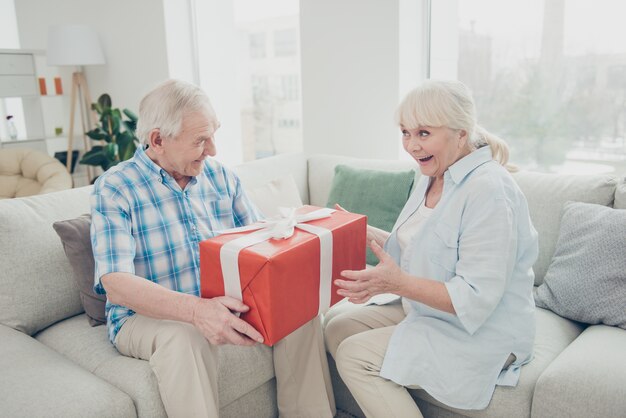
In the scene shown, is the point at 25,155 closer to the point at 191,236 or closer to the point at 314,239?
the point at 191,236

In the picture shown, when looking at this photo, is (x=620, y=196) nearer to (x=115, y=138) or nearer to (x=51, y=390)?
(x=51, y=390)

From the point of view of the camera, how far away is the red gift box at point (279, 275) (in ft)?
3.86

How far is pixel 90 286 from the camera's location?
5.38 feet

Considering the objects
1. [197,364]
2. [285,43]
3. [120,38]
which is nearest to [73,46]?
[120,38]

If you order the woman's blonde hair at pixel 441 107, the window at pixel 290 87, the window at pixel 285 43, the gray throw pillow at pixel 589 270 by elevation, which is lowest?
the gray throw pillow at pixel 589 270

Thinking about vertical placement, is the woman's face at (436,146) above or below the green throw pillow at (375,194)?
above

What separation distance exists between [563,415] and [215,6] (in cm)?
371

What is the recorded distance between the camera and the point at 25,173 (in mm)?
3742

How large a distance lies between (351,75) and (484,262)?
6.15 ft

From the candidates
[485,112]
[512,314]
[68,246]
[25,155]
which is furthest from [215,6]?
[512,314]

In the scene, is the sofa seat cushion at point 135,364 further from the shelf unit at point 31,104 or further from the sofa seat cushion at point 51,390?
the shelf unit at point 31,104

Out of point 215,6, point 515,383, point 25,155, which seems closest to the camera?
point 515,383

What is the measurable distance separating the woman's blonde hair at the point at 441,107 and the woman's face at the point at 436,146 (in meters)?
0.02

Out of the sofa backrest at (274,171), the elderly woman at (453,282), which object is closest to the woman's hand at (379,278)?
the elderly woman at (453,282)
